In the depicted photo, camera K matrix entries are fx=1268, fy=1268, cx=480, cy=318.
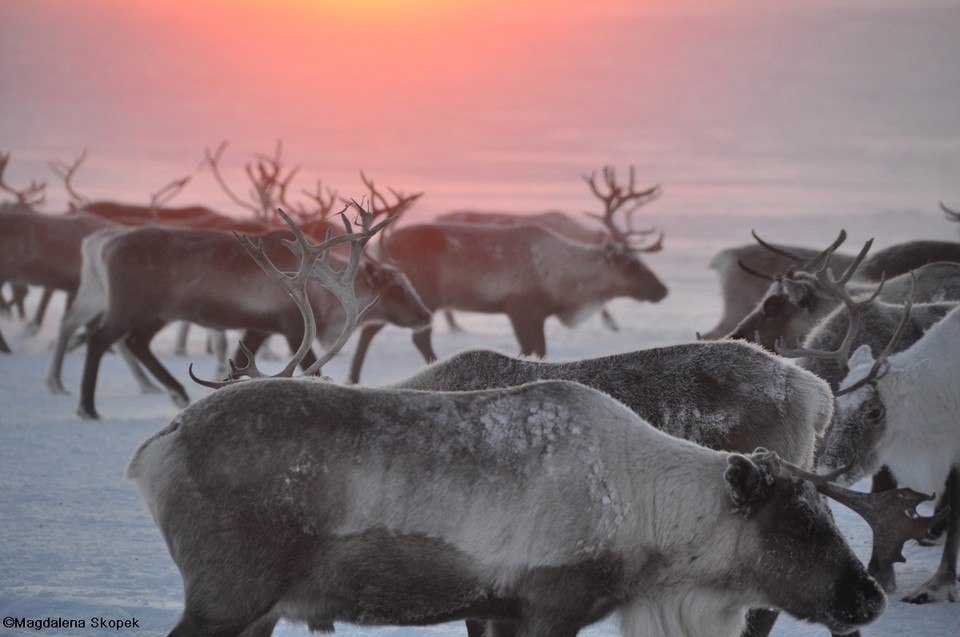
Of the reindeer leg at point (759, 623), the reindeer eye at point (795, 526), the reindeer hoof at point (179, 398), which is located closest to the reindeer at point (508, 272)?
the reindeer hoof at point (179, 398)

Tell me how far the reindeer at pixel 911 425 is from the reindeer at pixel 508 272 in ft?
21.6

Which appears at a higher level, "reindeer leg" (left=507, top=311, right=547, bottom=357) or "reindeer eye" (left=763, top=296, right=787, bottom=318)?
"reindeer eye" (left=763, top=296, right=787, bottom=318)

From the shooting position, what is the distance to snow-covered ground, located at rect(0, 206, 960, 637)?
4.85 meters

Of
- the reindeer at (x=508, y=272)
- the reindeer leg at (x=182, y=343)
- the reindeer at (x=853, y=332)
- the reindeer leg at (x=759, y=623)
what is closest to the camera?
the reindeer leg at (x=759, y=623)

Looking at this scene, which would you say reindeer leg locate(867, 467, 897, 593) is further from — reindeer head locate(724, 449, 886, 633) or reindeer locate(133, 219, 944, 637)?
reindeer locate(133, 219, 944, 637)

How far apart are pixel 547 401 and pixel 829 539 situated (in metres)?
0.89

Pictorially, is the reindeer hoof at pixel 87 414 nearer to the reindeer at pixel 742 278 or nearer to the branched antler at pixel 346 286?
the branched antler at pixel 346 286

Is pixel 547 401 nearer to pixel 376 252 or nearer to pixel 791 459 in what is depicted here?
pixel 791 459

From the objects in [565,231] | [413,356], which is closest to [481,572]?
[413,356]

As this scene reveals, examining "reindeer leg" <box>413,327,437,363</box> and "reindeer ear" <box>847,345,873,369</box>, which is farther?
"reindeer leg" <box>413,327,437,363</box>

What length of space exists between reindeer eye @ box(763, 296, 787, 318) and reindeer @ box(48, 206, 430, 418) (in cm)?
364

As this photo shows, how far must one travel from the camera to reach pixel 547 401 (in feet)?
12.0

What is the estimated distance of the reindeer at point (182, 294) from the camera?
31.1 feet

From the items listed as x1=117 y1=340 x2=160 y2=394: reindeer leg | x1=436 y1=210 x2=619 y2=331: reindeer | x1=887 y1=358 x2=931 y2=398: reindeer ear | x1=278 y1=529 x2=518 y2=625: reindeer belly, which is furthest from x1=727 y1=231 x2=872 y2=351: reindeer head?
x1=436 y1=210 x2=619 y2=331: reindeer
